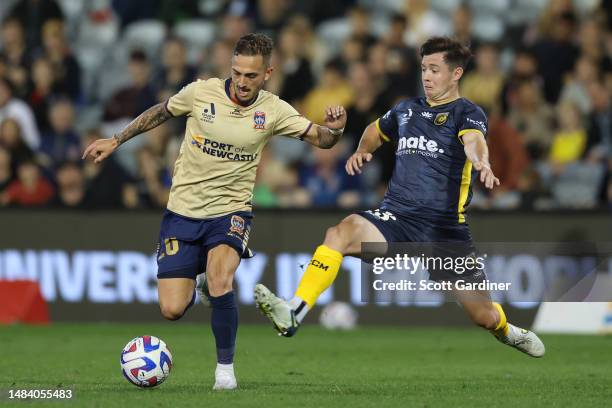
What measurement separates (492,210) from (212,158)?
272 inches

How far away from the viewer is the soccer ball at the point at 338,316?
15.7 meters

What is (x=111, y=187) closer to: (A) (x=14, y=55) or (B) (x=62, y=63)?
(B) (x=62, y=63)

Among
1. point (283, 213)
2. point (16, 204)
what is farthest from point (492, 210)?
point (16, 204)

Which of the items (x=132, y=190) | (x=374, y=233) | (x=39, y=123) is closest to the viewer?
(x=374, y=233)

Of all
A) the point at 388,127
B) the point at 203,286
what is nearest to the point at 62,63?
the point at 203,286

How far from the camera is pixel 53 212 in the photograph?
52.4 ft

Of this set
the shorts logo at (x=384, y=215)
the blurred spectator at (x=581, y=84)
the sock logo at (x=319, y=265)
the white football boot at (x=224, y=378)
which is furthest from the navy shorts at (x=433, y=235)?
the blurred spectator at (x=581, y=84)

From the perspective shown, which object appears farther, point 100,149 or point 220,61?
point 220,61

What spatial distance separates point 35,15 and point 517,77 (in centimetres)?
756

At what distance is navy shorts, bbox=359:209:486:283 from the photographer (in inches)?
371

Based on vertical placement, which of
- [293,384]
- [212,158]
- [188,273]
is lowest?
[293,384]

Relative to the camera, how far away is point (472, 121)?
30.7 feet

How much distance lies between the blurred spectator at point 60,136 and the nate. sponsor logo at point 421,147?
29.4ft

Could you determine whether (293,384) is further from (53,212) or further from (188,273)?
(53,212)
